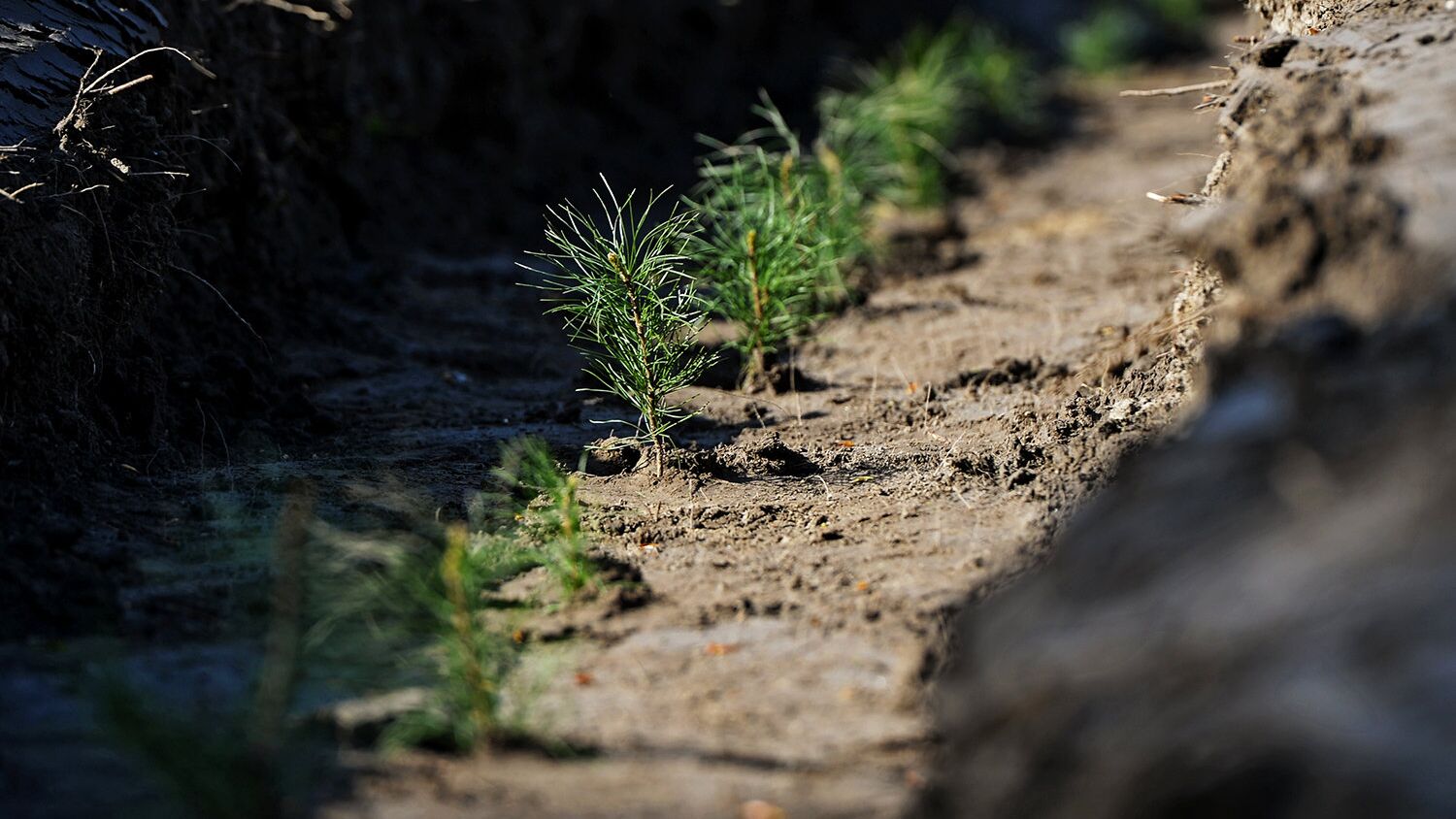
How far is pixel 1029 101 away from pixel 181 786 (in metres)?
8.37

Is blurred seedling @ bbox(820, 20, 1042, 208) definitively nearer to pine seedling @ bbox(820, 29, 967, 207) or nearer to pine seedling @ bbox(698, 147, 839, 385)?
pine seedling @ bbox(820, 29, 967, 207)

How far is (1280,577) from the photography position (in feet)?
5.12

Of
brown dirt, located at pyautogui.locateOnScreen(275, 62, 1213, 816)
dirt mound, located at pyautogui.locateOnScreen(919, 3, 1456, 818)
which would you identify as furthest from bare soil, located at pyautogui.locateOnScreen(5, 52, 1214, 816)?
dirt mound, located at pyautogui.locateOnScreen(919, 3, 1456, 818)

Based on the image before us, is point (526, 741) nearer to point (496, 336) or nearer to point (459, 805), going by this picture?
point (459, 805)

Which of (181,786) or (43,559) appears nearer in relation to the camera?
(181,786)

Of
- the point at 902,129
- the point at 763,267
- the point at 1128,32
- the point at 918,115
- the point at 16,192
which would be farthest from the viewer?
the point at 1128,32

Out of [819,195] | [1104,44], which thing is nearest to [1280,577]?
[819,195]

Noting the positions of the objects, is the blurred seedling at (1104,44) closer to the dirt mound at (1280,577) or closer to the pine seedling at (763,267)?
the pine seedling at (763,267)

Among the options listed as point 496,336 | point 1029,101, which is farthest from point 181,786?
point 1029,101

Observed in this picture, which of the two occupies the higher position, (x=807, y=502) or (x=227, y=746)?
(x=807, y=502)

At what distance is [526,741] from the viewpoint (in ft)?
6.89

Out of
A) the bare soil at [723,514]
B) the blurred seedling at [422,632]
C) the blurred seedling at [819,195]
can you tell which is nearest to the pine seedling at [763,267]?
the blurred seedling at [819,195]

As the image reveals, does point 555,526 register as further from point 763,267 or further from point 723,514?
point 763,267

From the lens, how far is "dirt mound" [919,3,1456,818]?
1.44 meters
